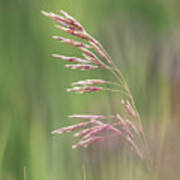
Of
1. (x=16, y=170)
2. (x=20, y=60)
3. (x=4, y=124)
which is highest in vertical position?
(x=20, y=60)

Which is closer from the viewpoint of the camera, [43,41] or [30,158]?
[30,158]

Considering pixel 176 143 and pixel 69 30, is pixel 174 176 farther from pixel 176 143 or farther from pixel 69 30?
pixel 69 30

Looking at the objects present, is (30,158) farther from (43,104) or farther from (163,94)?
(163,94)

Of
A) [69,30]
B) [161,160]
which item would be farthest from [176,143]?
[69,30]

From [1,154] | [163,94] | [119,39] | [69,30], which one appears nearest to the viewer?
[69,30]

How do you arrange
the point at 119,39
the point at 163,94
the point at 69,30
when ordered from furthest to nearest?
the point at 119,39
the point at 163,94
the point at 69,30

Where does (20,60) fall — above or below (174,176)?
above
